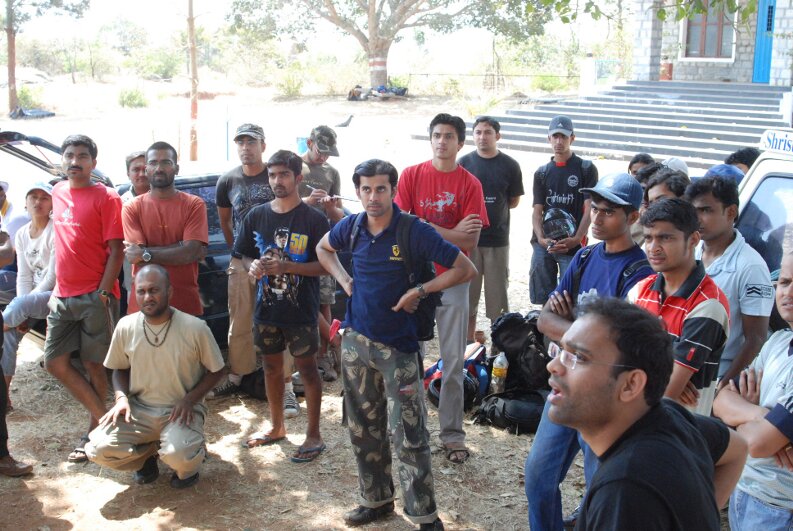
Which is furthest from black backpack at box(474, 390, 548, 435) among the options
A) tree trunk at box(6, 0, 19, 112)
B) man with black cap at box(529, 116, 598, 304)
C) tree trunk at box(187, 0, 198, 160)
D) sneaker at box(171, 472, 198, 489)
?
tree trunk at box(6, 0, 19, 112)

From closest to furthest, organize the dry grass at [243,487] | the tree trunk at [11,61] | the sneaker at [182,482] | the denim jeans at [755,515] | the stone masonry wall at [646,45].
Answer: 1. the denim jeans at [755,515]
2. the dry grass at [243,487]
3. the sneaker at [182,482]
4. the stone masonry wall at [646,45]
5. the tree trunk at [11,61]

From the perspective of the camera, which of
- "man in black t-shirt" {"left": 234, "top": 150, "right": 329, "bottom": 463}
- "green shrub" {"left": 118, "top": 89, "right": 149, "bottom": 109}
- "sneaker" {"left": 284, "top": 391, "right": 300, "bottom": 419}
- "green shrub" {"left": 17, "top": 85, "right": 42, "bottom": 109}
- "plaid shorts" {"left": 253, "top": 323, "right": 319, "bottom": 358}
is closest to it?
"man in black t-shirt" {"left": 234, "top": 150, "right": 329, "bottom": 463}

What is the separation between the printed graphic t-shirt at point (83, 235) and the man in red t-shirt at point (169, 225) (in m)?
0.13

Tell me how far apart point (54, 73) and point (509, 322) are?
51.6 metres

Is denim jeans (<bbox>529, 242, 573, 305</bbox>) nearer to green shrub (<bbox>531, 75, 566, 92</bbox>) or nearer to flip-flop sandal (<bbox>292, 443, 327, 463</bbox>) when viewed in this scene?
flip-flop sandal (<bbox>292, 443, 327, 463</bbox>)

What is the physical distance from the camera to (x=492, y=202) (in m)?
6.89

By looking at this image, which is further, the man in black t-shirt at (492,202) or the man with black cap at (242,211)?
the man in black t-shirt at (492,202)

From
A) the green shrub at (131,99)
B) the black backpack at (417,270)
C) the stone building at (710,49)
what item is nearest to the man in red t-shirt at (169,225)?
the black backpack at (417,270)

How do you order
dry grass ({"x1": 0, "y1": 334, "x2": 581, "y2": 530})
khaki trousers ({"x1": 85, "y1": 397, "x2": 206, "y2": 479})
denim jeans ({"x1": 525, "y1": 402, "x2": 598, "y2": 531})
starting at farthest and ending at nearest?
khaki trousers ({"x1": 85, "y1": 397, "x2": 206, "y2": 479}) → dry grass ({"x1": 0, "y1": 334, "x2": 581, "y2": 530}) → denim jeans ({"x1": 525, "y1": 402, "x2": 598, "y2": 531})

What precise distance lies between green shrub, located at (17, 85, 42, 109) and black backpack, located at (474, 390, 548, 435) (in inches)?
1201

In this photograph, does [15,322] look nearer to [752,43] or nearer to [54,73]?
[752,43]

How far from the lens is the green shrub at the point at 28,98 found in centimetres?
3212

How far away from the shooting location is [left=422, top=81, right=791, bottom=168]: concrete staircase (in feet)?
58.1

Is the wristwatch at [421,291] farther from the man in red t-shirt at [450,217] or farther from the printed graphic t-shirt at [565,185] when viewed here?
the printed graphic t-shirt at [565,185]
